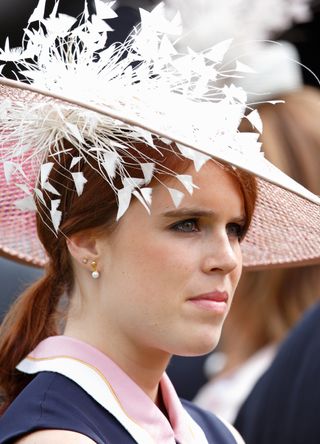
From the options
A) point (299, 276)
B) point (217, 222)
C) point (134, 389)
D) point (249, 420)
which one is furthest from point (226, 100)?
point (299, 276)

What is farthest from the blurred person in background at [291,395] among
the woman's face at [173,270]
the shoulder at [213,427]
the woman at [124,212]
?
the woman's face at [173,270]

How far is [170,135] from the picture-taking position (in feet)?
5.93

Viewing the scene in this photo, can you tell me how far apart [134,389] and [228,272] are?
0.95 feet

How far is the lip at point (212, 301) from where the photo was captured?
79.9 inches

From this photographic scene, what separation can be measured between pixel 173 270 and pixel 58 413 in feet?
1.10

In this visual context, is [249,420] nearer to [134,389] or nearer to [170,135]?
[134,389]

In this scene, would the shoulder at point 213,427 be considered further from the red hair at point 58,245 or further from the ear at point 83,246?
the ear at point 83,246

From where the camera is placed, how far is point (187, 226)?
2.04 m

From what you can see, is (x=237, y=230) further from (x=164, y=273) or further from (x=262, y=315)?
(x=262, y=315)

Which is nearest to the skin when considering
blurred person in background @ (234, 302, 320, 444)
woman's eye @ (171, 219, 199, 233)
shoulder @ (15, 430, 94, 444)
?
woman's eye @ (171, 219, 199, 233)

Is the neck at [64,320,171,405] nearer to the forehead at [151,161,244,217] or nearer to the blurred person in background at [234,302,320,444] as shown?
the forehead at [151,161,244,217]

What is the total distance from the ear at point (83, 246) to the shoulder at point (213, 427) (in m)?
0.47

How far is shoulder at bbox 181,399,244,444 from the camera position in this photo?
2.30 meters

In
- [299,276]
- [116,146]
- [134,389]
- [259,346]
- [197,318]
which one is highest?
[116,146]
